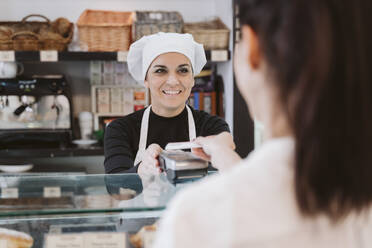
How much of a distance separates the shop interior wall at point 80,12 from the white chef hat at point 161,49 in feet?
4.74

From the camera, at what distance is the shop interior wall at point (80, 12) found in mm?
3785

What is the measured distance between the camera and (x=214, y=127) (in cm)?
227

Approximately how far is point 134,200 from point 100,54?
7.85 ft

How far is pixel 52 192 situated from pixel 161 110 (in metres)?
1.08

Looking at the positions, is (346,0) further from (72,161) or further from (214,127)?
(72,161)

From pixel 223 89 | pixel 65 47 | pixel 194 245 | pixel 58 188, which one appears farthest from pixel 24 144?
pixel 194 245

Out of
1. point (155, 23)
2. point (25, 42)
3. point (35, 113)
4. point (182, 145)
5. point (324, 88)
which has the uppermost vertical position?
point (155, 23)

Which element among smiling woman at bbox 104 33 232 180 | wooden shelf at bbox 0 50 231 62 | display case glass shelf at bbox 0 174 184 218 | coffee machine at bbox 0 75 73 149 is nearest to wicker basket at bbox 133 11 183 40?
wooden shelf at bbox 0 50 231 62

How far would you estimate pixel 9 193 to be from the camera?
1230mm

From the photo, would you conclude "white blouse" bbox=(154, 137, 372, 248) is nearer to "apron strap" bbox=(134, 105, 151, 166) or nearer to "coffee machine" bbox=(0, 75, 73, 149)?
"apron strap" bbox=(134, 105, 151, 166)

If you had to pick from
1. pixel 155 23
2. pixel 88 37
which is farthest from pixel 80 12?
pixel 155 23

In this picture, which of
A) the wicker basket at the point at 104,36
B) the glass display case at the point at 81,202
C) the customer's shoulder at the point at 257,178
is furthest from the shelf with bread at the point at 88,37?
the customer's shoulder at the point at 257,178

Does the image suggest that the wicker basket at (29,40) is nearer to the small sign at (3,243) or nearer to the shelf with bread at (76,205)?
the shelf with bread at (76,205)

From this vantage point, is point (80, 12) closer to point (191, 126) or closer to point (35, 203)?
point (191, 126)
